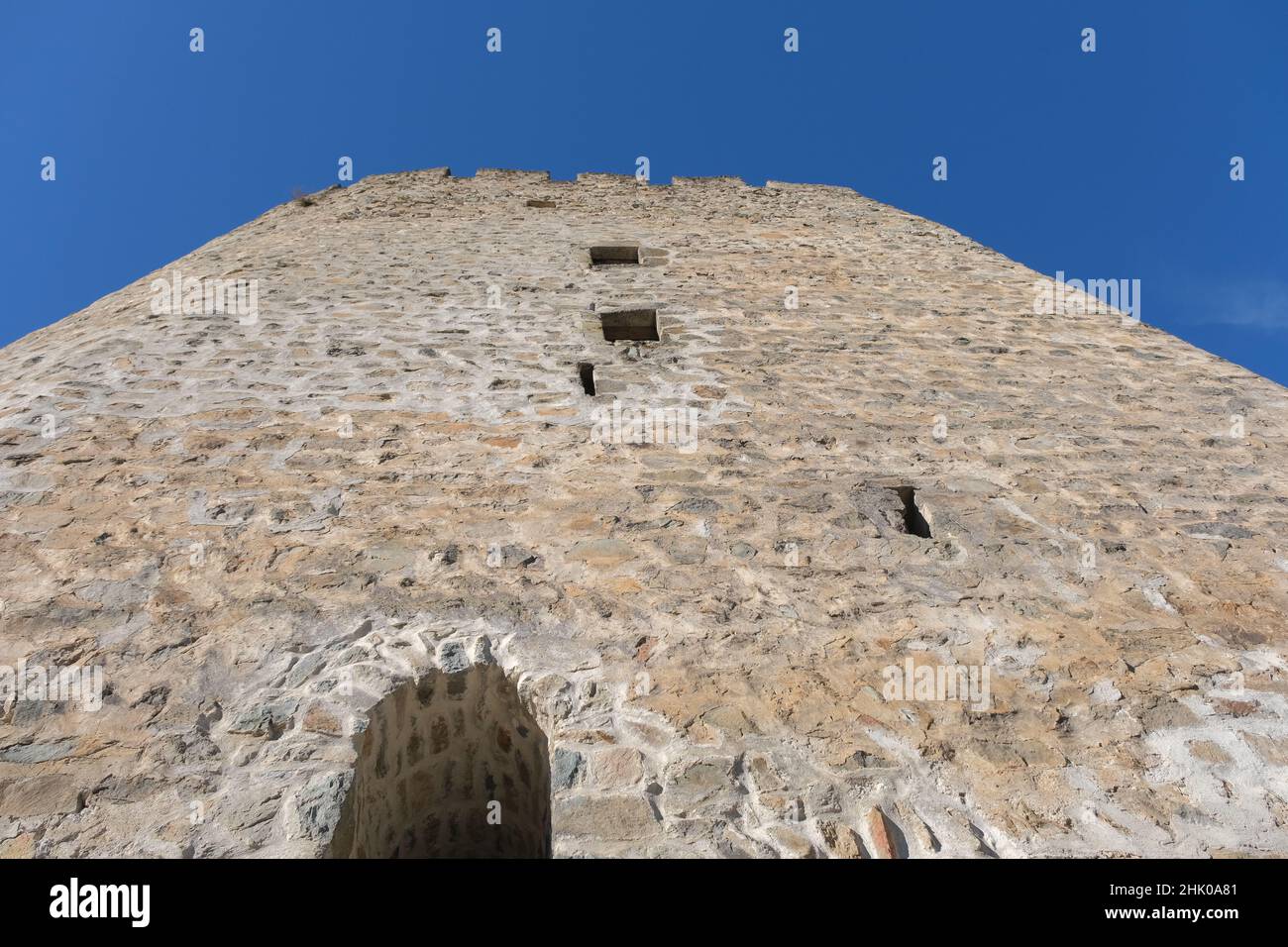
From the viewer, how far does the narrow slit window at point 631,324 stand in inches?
186

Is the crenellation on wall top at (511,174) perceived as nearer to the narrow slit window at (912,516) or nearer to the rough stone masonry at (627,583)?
the rough stone masonry at (627,583)

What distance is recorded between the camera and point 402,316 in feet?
14.7

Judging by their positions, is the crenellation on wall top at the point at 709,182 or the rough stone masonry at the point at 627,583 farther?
the crenellation on wall top at the point at 709,182

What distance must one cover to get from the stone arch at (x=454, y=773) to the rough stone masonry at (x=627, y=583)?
1cm

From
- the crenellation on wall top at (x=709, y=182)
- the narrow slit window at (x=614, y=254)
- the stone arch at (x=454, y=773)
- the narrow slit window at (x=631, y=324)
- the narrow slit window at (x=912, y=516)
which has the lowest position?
the stone arch at (x=454, y=773)

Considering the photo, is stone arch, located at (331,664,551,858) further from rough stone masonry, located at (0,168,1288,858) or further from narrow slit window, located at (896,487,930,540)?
narrow slit window, located at (896,487,930,540)

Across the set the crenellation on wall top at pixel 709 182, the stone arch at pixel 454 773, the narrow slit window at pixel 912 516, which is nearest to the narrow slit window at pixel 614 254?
the crenellation on wall top at pixel 709 182

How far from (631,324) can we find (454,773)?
283 cm

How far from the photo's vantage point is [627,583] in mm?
2760

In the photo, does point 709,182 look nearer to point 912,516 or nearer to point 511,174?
point 511,174

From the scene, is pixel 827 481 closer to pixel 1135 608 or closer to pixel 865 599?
pixel 865 599

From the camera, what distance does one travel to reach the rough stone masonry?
2086 mm

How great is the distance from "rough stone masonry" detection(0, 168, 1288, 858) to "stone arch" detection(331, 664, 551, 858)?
0.5 inches
